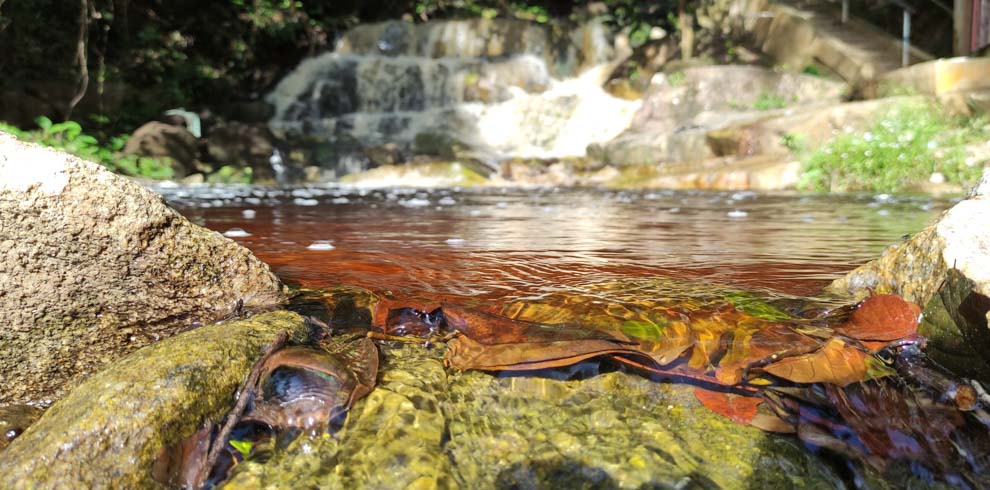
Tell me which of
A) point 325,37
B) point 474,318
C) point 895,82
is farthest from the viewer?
point 325,37

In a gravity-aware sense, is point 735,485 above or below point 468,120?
below

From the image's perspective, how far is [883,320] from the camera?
157 centimetres

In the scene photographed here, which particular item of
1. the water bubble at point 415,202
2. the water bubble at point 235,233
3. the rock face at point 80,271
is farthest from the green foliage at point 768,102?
the rock face at point 80,271

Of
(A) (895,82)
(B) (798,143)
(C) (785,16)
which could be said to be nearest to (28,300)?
(B) (798,143)

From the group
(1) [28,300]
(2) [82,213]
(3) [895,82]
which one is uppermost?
(3) [895,82]

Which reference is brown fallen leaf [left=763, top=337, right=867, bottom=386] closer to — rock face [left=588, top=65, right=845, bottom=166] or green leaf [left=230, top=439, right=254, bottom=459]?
green leaf [left=230, top=439, right=254, bottom=459]

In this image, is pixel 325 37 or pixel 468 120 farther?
pixel 325 37

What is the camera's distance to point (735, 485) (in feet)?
3.86

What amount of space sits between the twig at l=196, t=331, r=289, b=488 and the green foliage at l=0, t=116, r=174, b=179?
35.1 ft

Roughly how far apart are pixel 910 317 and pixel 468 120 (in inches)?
539

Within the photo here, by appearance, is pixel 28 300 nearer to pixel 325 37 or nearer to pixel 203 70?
pixel 203 70

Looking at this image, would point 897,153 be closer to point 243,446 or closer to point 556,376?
point 556,376

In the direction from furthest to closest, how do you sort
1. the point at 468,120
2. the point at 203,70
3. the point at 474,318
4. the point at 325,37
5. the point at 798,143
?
the point at 325,37 → the point at 203,70 → the point at 468,120 → the point at 798,143 → the point at 474,318

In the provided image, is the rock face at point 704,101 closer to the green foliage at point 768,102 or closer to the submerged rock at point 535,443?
the green foliage at point 768,102
